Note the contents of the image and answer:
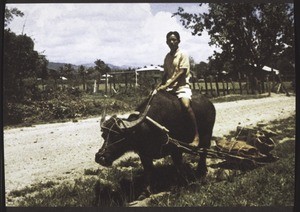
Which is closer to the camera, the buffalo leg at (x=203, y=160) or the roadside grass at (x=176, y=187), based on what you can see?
the roadside grass at (x=176, y=187)

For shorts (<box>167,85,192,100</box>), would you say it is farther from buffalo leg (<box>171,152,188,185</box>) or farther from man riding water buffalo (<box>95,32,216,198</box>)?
buffalo leg (<box>171,152,188,185</box>)

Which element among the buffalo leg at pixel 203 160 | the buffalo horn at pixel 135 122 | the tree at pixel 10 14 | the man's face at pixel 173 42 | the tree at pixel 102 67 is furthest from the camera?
the buffalo leg at pixel 203 160

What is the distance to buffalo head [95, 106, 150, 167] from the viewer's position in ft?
20.7

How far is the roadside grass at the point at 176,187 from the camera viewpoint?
21.1 feet

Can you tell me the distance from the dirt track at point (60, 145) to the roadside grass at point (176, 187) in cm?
16

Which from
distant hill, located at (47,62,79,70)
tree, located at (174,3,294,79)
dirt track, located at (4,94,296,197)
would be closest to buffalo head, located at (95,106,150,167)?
dirt track, located at (4,94,296,197)

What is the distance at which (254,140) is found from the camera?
7043 millimetres

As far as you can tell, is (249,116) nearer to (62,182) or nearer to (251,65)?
(251,65)

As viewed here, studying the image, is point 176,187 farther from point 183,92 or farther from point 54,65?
point 54,65

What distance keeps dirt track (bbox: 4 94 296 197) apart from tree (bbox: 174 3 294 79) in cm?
77

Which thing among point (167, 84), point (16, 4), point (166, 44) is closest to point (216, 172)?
point (167, 84)

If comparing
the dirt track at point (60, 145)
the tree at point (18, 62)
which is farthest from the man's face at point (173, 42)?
the tree at point (18, 62)

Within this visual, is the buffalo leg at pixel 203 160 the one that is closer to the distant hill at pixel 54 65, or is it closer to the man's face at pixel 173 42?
the man's face at pixel 173 42

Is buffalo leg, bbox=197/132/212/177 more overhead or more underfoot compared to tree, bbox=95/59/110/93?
more underfoot
